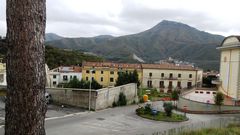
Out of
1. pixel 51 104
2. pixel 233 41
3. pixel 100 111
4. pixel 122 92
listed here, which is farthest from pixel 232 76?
pixel 51 104

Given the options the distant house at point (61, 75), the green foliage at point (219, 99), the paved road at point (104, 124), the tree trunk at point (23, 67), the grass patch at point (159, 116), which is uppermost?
the tree trunk at point (23, 67)

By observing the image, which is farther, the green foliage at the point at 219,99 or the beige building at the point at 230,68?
the beige building at the point at 230,68

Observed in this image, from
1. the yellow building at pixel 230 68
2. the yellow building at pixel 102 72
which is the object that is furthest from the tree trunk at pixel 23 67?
the yellow building at pixel 102 72

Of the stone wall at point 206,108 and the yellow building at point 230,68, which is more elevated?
the yellow building at point 230,68

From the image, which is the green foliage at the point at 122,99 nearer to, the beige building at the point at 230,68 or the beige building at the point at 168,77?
the beige building at the point at 230,68

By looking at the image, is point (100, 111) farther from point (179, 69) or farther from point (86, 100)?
point (179, 69)

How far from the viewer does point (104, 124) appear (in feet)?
85.5

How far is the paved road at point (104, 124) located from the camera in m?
22.7

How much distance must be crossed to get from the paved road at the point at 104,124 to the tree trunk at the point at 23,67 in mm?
17484

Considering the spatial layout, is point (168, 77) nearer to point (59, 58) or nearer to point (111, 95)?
point (59, 58)

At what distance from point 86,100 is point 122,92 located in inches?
325

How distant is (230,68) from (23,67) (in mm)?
44085

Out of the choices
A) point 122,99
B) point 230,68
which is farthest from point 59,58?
point 230,68

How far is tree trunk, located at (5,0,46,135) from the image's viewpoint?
137 inches
